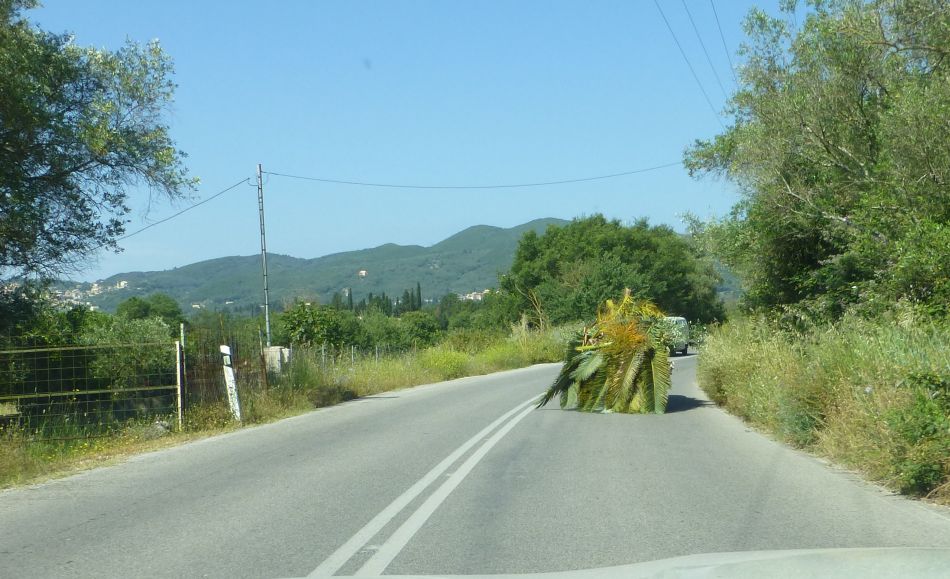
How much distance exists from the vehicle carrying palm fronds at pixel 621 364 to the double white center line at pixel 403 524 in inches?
192

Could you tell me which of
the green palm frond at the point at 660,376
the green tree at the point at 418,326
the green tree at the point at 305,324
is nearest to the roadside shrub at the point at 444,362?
the green tree at the point at 305,324

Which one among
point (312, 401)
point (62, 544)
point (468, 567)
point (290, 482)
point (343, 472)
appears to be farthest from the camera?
point (312, 401)

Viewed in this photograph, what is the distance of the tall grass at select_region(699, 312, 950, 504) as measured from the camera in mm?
7977

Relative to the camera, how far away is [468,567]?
6000 millimetres

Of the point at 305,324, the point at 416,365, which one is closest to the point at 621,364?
the point at 416,365

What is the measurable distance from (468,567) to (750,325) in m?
13.5

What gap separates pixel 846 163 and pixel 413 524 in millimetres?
12143

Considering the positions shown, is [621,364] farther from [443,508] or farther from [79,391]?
[79,391]

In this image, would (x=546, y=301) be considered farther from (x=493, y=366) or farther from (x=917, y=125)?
(x=917, y=125)

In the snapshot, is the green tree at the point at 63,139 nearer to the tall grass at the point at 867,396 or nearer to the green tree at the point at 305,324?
the tall grass at the point at 867,396

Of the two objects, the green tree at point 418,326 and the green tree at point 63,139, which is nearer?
the green tree at point 63,139

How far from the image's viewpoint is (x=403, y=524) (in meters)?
7.43

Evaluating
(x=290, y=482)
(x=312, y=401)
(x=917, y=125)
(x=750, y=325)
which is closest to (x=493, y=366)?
→ (x=312, y=401)

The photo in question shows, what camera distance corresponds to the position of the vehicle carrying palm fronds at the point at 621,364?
16.7 meters
